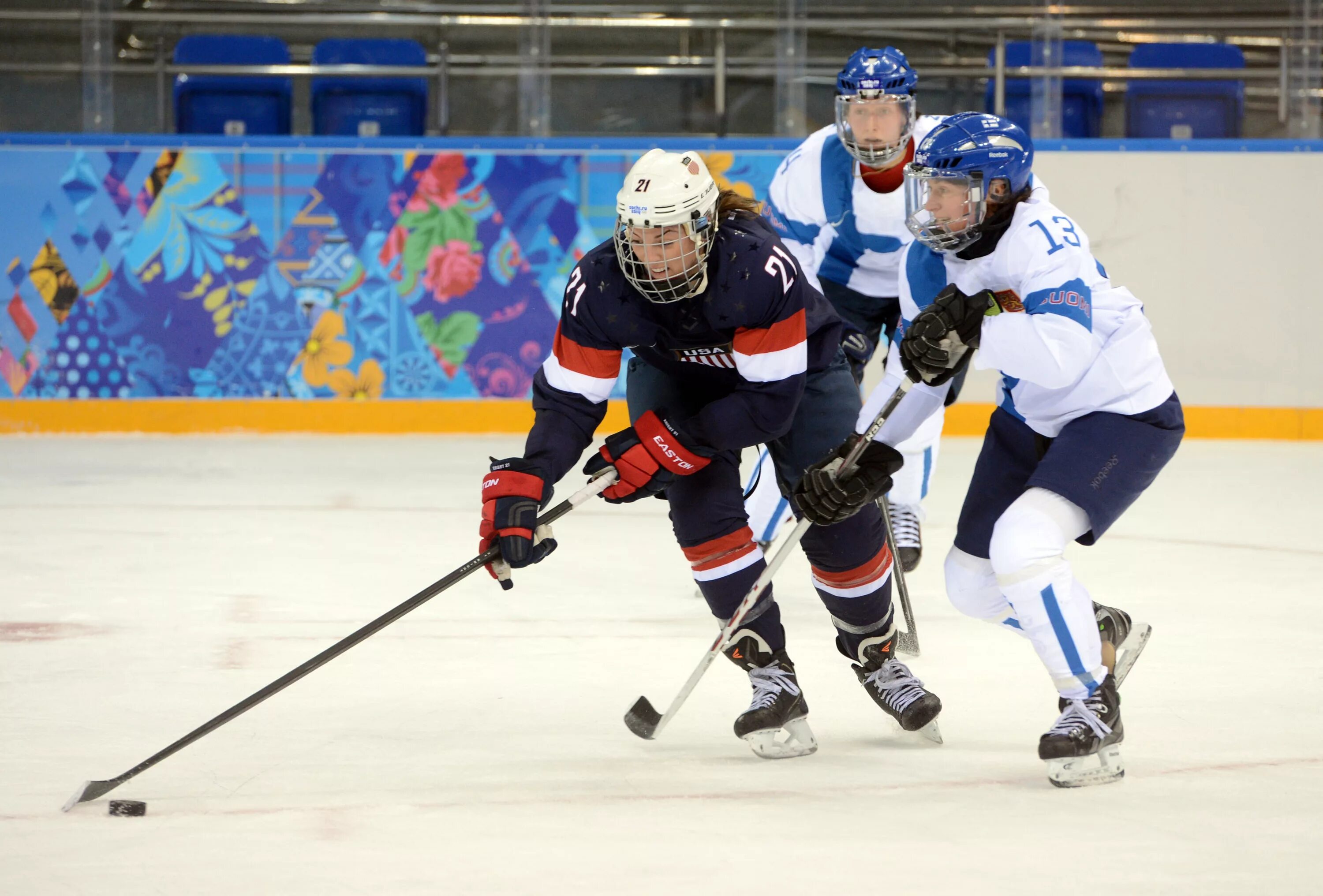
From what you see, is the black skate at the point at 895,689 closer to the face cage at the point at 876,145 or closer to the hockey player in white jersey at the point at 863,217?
the hockey player in white jersey at the point at 863,217

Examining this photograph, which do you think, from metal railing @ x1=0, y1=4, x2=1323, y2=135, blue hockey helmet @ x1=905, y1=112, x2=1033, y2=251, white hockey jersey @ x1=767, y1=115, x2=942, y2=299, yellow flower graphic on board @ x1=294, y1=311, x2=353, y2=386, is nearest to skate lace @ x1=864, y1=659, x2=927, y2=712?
blue hockey helmet @ x1=905, y1=112, x2=1033, y2=251

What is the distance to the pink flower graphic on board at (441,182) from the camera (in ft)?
24.0

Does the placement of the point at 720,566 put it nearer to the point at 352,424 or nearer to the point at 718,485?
the point at 718,485

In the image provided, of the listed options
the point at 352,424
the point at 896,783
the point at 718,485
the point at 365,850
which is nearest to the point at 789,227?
the point at 718,485

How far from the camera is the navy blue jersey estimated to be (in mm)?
2438

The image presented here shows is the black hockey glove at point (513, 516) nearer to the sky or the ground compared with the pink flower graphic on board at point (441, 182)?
nearer to the ground

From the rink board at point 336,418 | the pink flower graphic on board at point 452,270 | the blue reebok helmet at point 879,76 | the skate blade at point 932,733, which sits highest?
the blue reebok helmet at point 879,76

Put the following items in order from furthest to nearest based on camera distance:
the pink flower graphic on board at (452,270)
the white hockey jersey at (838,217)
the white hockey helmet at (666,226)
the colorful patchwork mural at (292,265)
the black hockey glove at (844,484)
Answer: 1. the pink flower graphic on board at (452,270)
2. the colorful patchwork mural at (292,265)
3. the white hockey jersey at (838,217)
4. the black hockey glove at (844,484)
5. the white hockey helmet at (666,226)

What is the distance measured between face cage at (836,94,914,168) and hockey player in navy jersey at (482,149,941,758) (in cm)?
104

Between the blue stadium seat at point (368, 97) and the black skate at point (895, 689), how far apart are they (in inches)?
214

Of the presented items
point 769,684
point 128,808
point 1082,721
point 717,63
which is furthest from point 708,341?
point 717,63

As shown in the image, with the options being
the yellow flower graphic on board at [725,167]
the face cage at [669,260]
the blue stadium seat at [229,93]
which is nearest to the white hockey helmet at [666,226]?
the face cage at [669,260]

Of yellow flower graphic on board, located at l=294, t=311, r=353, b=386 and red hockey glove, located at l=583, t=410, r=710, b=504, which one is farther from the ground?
red hockey glove, located at l=583, t=410, r=710, b=504

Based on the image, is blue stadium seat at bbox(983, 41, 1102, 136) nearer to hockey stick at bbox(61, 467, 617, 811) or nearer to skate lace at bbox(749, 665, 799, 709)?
skate lace at bbox(749, 665, 799, 709)
